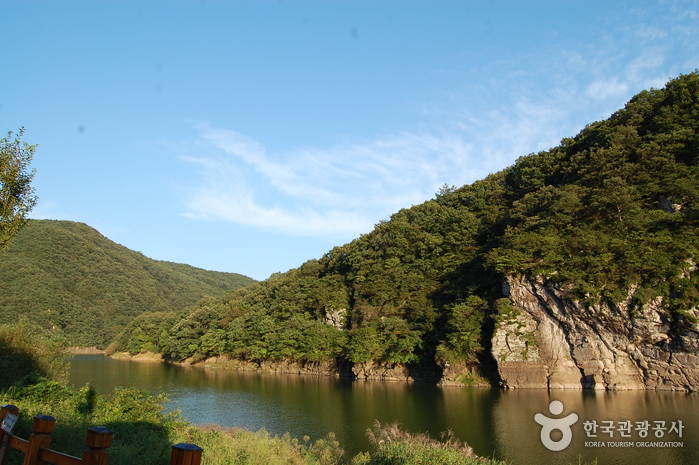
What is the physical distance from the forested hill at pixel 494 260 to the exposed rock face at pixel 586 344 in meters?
0.72

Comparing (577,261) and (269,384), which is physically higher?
(577,261)

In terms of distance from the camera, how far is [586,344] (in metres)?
36.9

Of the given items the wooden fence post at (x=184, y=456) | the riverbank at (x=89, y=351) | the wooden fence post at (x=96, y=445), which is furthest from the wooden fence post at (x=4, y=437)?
the riverbank at (x=89, y=351)

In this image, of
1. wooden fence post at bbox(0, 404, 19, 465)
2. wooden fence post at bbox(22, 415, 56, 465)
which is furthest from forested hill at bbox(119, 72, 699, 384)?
wooden fence post at bbox(0, 404, 19, 465)

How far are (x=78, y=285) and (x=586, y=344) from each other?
115326 mm

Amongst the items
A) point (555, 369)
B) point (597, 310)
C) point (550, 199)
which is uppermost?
point (550, 199)

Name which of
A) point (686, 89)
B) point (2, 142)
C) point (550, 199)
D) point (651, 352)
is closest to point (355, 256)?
point (550, 199)

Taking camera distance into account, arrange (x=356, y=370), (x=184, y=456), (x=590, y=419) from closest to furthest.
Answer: (x=184, y=456)
(x=590, y=419)
(x=356, y=370)

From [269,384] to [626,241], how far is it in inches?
1442

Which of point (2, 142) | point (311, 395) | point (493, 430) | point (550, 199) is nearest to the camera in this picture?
point (2, 142)

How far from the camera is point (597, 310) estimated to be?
118ft

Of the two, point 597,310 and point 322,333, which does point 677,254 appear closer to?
point 597,310

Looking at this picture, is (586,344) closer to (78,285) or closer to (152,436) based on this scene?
(152,436)

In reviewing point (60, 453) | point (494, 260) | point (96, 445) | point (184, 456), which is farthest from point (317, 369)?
point (184, 456)
